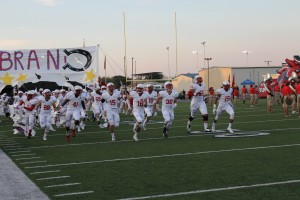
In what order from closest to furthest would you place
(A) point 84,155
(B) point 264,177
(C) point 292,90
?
(B) point 264,177 < (A) point 84,155 < (C) point 292,90

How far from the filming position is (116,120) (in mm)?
13008

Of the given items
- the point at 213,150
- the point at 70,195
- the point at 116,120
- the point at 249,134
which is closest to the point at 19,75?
the point at 116,120

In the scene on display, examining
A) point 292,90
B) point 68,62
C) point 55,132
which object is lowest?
point 55,132

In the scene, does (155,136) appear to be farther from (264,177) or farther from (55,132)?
(264,177)

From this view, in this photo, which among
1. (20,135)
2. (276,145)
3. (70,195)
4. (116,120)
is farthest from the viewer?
(20,135)

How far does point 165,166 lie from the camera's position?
8133 millimetres

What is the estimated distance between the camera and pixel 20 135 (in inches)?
586

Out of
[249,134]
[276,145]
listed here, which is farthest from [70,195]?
[249,134]

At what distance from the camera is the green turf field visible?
20.2ft

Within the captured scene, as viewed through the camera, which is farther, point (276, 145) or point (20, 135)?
point (20, 135)

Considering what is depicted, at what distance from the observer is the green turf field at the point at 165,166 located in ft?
20.2

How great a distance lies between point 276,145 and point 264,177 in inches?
151

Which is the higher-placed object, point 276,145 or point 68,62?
point 68,62

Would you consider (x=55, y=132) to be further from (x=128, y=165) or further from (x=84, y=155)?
(x=128, y=165)
